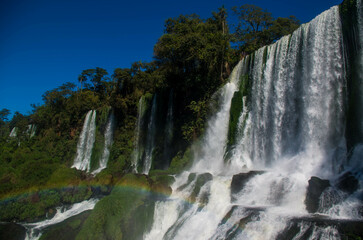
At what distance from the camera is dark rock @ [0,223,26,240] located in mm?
11592

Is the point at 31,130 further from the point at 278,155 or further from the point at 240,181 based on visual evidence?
the point at 240,181

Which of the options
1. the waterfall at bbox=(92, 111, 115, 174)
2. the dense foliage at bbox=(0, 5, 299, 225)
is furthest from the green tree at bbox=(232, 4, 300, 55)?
the waterfall at bbox=(92, 111, 115, 174)

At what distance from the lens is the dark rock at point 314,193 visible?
29.1ft

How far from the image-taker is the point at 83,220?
1165 cm

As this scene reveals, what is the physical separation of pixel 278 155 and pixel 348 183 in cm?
523

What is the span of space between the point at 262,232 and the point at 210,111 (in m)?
12.1

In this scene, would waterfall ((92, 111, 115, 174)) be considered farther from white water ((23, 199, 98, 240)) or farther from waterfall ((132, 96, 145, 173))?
white water ((23, 199, 98, 240))

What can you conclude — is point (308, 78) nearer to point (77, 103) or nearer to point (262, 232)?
point (262, 232)

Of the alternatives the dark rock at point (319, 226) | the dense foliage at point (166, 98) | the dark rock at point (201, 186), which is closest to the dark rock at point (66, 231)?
the dense foliage at point (166, 98)

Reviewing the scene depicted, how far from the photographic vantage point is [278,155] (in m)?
14.2

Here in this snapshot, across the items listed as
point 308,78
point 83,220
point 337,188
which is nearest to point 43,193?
point 83,220

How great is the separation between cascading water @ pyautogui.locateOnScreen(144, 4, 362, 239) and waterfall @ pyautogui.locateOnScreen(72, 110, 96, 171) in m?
15.9

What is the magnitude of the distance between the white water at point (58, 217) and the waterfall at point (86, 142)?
15.1 m

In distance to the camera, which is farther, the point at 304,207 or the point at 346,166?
the point at 346,166
